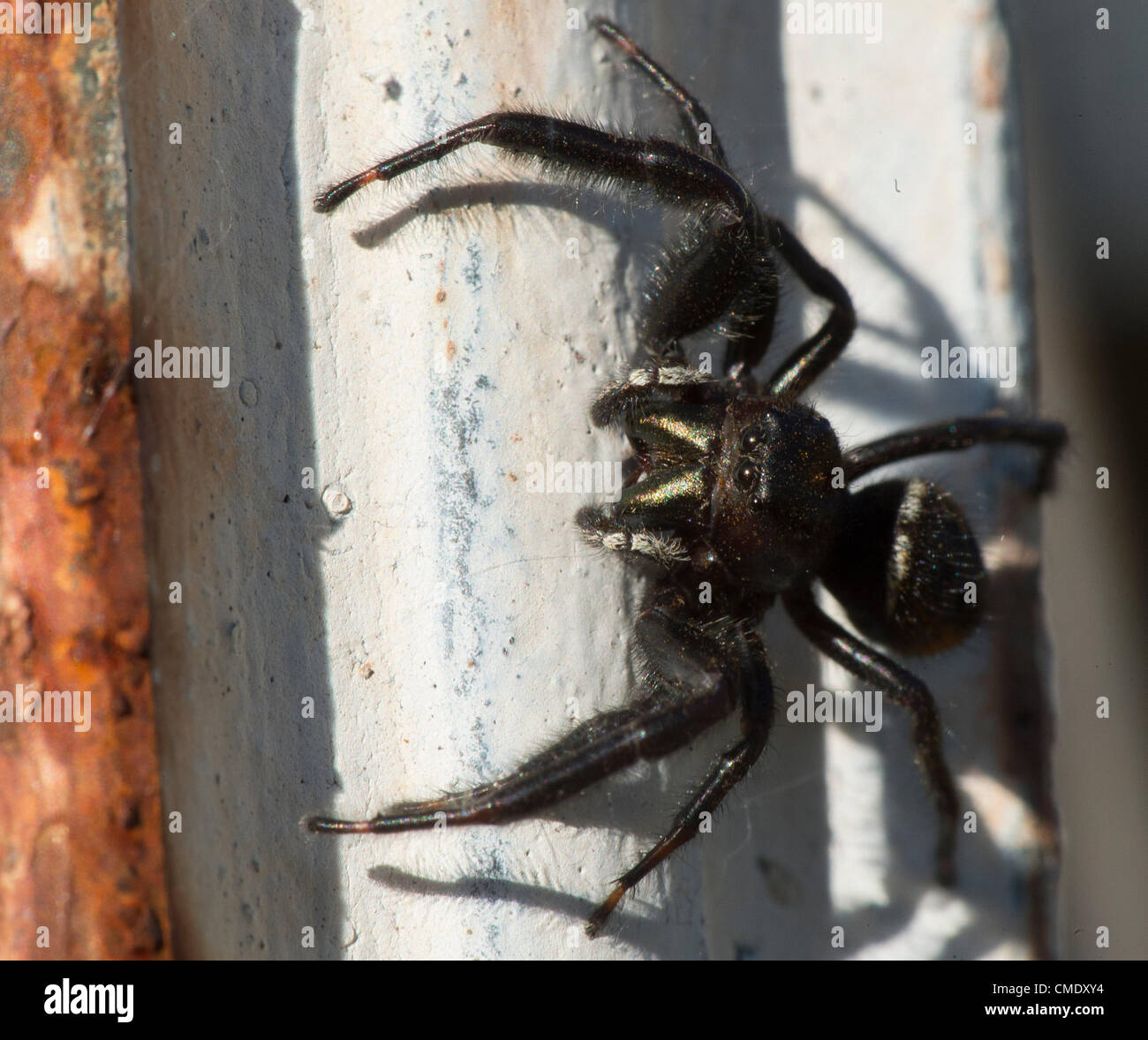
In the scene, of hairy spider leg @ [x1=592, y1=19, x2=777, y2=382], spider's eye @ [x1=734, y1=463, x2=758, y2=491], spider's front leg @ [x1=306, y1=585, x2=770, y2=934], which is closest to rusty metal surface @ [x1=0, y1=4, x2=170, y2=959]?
spider's front leg @ [x1=306, y1=585, x2=770, y2=934]

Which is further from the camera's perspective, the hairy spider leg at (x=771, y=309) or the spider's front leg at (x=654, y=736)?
the hairy spider leg at (x=771, y=309)
